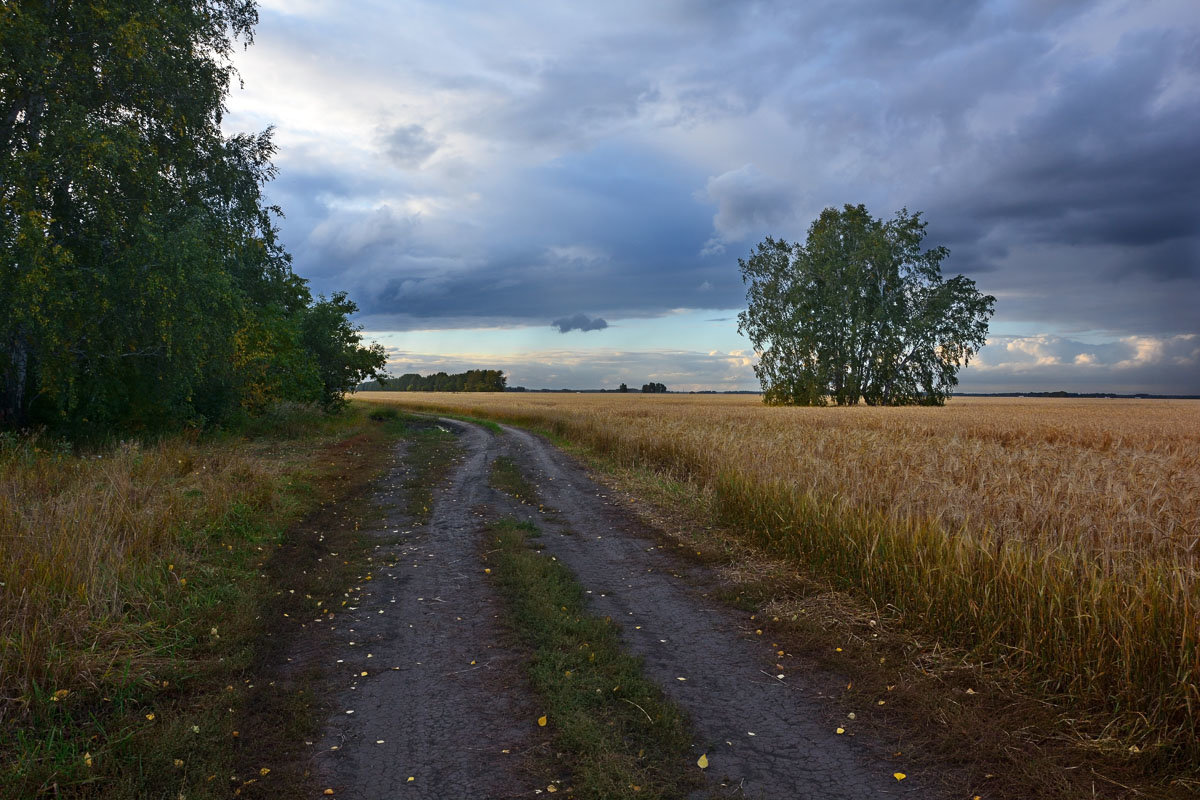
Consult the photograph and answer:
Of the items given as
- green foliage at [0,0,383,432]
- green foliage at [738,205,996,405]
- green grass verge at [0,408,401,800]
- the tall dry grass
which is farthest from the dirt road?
green foliage at [738,205,996,405]

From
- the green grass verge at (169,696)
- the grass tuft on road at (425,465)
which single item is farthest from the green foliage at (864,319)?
the green grass verge at (169,696)

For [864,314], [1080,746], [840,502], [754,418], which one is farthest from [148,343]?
Result: [864,314]

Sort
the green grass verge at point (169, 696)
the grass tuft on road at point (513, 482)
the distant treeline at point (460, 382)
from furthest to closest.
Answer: the distant treeline at point (460, 382) < the grass tuft on road at point (513, 482) < the green grass verge at point (169, 696)

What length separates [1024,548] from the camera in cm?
581

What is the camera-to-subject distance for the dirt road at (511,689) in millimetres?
3953

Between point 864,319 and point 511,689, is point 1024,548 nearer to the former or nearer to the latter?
Answer: point 511,689

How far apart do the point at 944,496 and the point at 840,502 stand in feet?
4.02

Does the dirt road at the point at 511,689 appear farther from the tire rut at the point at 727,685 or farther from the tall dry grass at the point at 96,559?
the tall dry grass at the point at 96,559

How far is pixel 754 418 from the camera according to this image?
24281 millimetres

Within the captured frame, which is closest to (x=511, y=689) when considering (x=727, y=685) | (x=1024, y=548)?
(x=727, y=685)

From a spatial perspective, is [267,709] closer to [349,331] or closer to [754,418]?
[754,418]

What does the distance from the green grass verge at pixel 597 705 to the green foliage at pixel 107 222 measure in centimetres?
1209

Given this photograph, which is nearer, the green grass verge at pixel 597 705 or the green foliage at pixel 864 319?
the green grass verge at pixel 597 705

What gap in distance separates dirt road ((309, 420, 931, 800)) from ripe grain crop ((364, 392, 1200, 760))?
1.48 m
